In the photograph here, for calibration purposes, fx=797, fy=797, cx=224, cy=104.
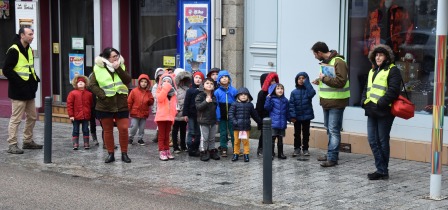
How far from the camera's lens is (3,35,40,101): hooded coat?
1262cm

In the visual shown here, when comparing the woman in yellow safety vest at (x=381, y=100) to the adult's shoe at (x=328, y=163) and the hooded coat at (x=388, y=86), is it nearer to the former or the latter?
the hooded coat at (x=388, y=86)

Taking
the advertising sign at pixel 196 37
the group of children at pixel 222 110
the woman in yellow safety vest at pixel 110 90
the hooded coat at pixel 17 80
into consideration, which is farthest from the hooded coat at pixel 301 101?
the hooded coat at pixel 17 80

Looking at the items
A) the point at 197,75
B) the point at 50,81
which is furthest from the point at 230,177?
the point at 50,81

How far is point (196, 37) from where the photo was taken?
47.7 feet

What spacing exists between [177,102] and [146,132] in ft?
9.51

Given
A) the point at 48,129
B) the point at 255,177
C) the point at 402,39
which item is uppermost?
the point at 402,39

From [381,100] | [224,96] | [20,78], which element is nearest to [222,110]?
[224,96]

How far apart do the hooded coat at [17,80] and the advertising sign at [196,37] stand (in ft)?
10.1

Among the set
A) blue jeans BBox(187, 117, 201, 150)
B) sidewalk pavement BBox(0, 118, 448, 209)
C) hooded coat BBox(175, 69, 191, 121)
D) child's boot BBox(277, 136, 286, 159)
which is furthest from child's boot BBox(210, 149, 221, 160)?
child's boot BBox(277, 136, 286, 159)

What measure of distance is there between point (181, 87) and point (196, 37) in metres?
2.12

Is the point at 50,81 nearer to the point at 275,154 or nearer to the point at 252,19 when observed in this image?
the point at 252,19

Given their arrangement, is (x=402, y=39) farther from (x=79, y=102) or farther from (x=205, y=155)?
(x=79, y=102)

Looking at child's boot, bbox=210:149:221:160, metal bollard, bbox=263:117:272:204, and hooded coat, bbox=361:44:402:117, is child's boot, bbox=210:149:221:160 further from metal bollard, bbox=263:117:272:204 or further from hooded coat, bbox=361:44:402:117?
metal bollard, bbox=263:117:272:204

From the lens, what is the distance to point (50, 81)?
17531mm
